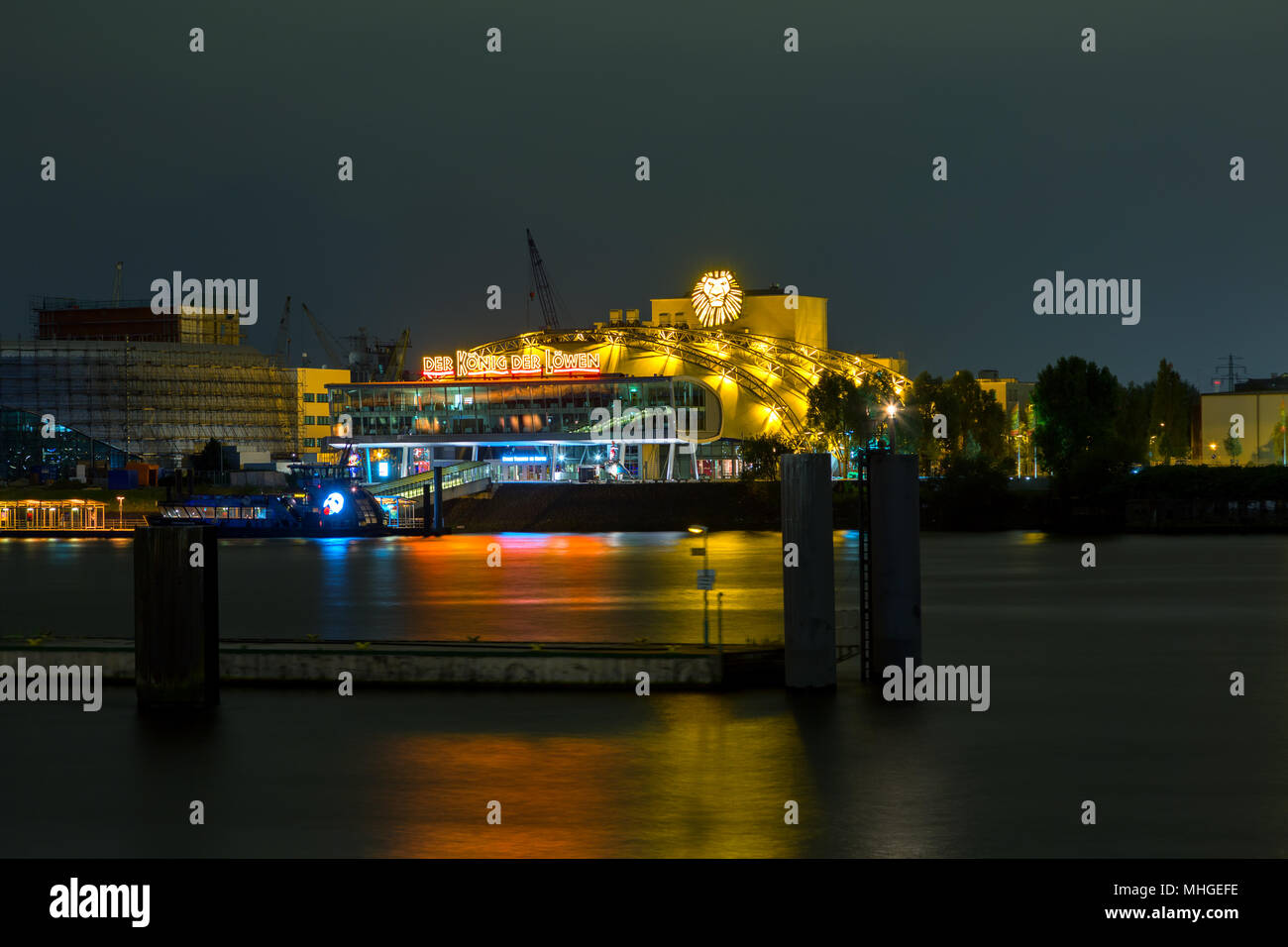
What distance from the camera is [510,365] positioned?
530 ft

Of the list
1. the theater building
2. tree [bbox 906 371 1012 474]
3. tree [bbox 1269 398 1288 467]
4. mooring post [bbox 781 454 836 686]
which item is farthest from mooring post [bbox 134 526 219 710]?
tree [bbox 1269 398 1288 467]

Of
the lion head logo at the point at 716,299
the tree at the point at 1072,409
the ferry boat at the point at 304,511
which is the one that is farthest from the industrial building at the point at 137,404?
the tree at the point at 1072,409

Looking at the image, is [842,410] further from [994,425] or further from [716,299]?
[716,299]

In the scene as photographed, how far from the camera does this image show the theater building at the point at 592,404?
157 meters

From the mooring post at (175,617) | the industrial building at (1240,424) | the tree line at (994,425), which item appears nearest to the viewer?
the mooring post at (175,617)

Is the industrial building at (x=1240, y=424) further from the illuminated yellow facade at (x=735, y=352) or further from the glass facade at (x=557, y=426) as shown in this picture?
the glass facade at (x=557, y=426)

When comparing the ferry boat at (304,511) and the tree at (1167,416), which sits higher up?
the tree at (1167,416)

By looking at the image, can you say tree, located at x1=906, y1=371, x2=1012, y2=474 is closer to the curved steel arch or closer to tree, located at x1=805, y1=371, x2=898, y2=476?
tree, located at x1=805, y1=371, x2=898, y2=476

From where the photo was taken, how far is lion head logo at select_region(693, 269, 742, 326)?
187 metres

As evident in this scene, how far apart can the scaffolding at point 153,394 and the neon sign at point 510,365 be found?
30209 mm

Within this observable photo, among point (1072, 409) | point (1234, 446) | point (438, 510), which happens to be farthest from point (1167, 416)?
point (438, 510)

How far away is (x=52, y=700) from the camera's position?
25078mm

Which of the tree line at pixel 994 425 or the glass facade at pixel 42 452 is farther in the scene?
the glass facade at pixel 42 452
